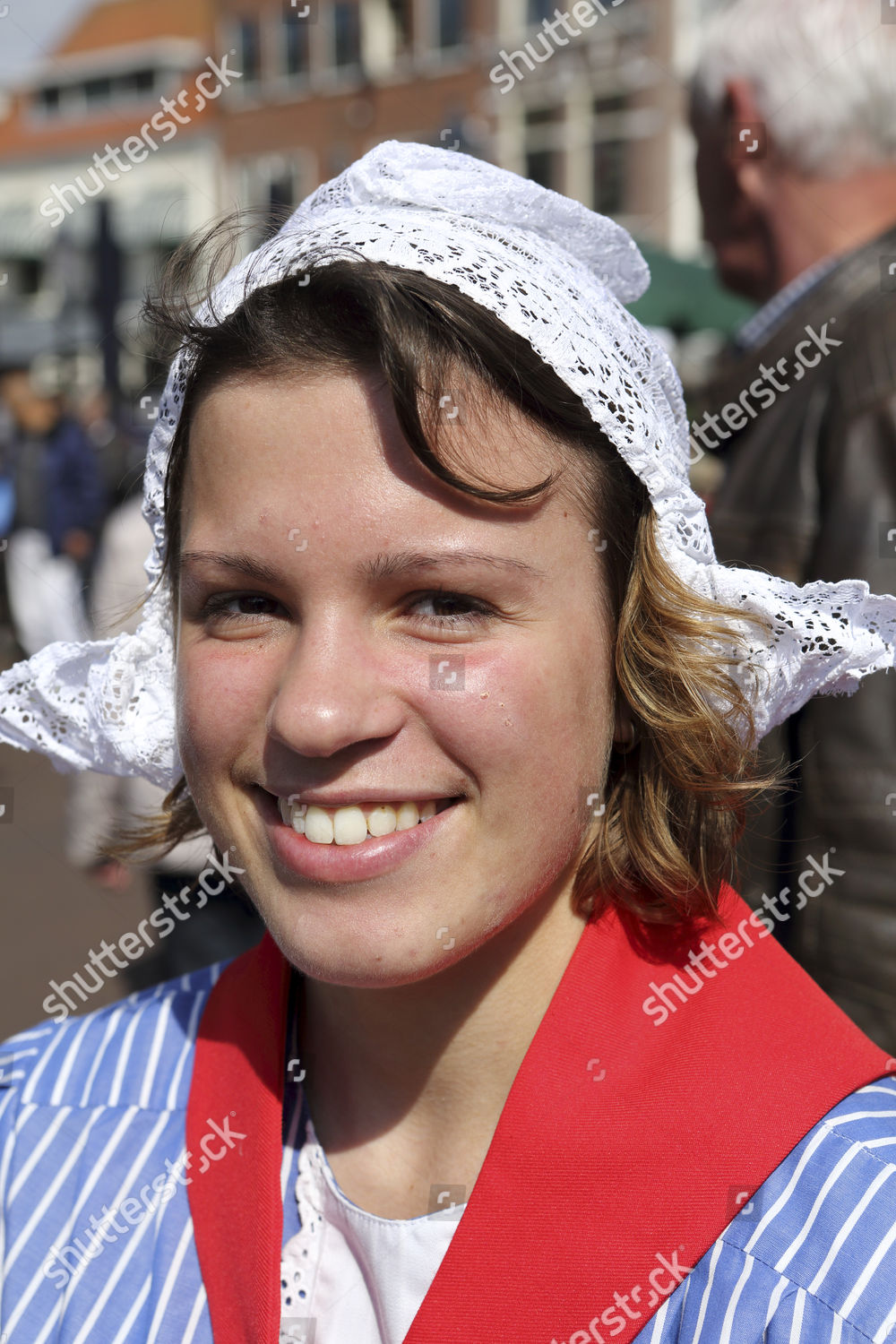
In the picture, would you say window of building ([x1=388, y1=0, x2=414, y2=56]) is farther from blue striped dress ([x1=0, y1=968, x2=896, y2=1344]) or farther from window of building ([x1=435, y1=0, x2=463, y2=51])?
blue striped dress ([x1=0, y1=968, x2=896, y2=1344])

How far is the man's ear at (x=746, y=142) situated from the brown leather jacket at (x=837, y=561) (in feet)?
1.19

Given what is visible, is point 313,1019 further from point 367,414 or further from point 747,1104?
point 367,414

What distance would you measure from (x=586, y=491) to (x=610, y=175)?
20.8m

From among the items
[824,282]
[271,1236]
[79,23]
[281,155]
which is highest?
[79,23]

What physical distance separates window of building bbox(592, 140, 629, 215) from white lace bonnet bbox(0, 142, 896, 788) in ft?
65.4

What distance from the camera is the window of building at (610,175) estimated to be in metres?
20.0

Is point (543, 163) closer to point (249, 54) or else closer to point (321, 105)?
point (321, 105)

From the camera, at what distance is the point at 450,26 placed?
74.1 feet

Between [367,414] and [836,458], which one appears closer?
[367,414]

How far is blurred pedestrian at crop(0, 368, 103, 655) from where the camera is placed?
508 cm

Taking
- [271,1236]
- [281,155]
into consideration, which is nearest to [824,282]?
[271,1236]

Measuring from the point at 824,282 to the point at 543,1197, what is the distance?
1.72 meters

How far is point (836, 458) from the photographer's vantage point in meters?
2.04

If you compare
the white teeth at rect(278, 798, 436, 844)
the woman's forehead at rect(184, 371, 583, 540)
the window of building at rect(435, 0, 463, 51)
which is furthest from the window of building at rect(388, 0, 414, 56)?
the white teeth at rect(278, 798, 436, 844)
